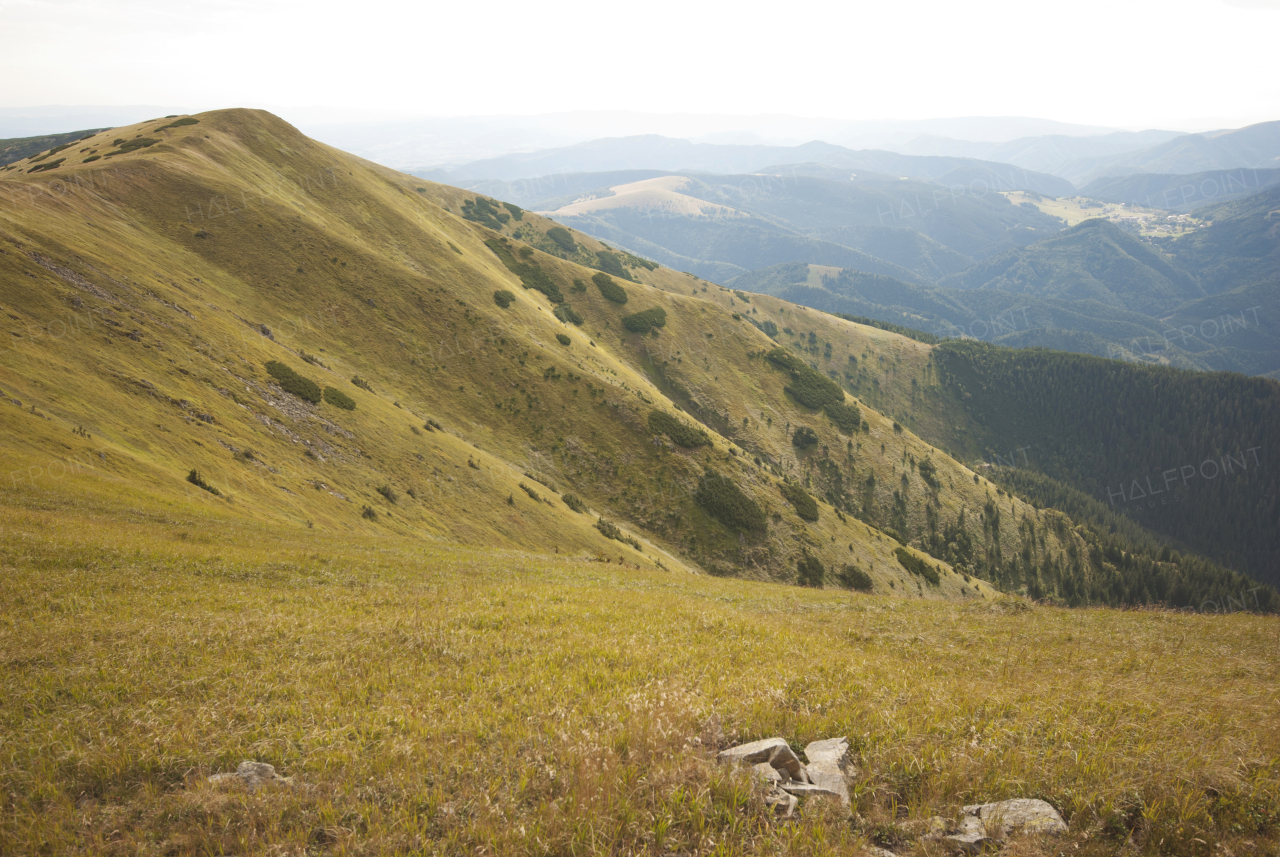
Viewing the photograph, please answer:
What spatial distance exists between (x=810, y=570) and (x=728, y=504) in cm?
1043

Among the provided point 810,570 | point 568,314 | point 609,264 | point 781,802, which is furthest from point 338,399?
point 609,264

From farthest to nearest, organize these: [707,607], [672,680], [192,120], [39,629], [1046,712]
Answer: [192,120] → [707,607] → [39,629] → [672,680] → [1046,712]

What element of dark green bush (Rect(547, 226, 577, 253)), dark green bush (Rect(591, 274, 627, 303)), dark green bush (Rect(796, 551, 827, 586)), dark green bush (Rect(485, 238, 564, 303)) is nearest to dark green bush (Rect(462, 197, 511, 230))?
dark green bush (Rect(547, 226, 577, 253))

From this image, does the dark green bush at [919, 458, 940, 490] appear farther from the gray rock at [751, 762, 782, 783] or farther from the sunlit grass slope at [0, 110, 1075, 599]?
the gray rock at [751, 762, 782, 783]

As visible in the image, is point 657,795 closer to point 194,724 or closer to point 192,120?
point 194,724

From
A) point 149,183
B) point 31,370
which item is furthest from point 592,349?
point 31,370

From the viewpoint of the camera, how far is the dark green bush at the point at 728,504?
2165 inches

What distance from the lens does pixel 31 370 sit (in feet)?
87.8

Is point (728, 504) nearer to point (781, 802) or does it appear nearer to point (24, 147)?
point (781, 802)

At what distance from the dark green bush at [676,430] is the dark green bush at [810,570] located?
647 inches

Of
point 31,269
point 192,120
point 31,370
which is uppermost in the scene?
point 192,120

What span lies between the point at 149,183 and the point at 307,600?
64.5 metres

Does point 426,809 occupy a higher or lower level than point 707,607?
higher

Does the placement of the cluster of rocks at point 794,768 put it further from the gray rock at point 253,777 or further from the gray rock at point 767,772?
the gray rock at point 253,777
